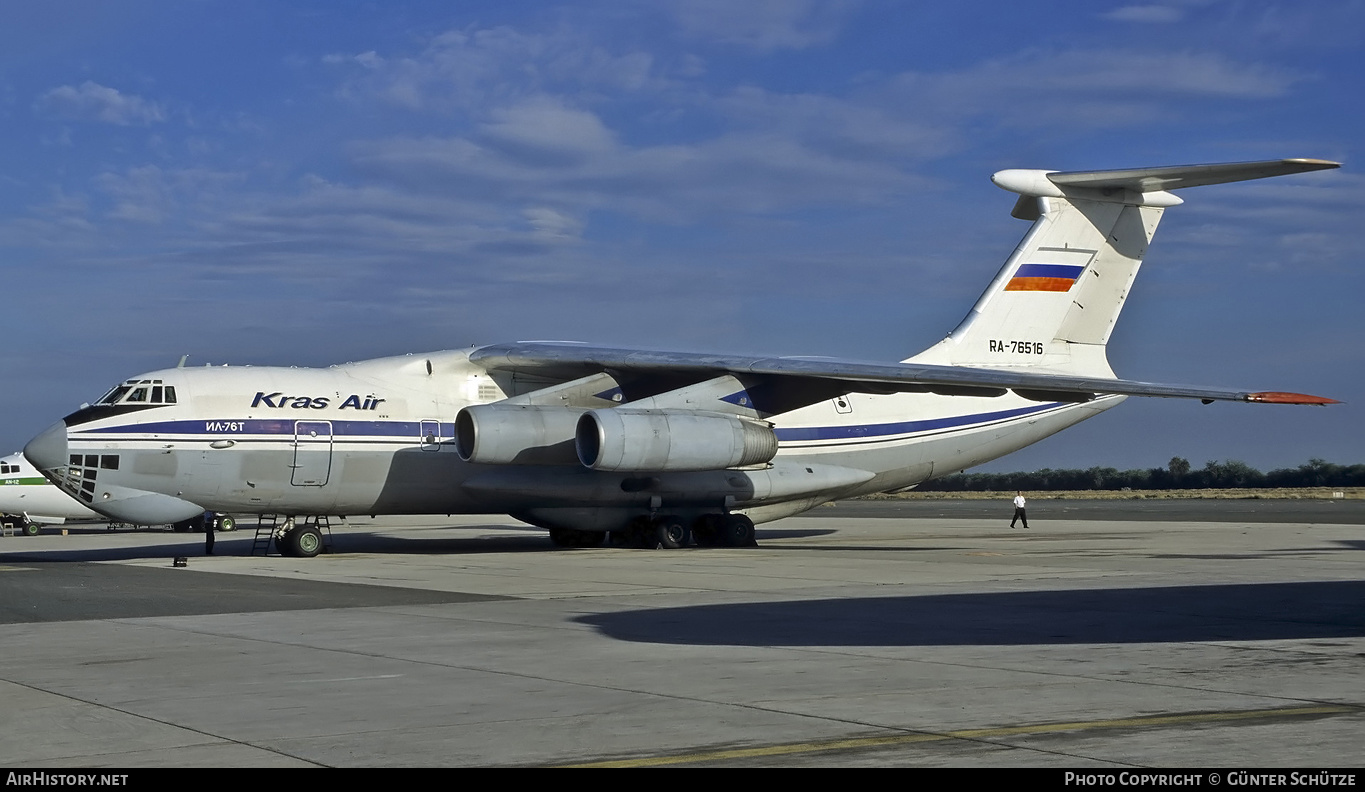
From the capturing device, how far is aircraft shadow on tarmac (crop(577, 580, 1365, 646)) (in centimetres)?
1002

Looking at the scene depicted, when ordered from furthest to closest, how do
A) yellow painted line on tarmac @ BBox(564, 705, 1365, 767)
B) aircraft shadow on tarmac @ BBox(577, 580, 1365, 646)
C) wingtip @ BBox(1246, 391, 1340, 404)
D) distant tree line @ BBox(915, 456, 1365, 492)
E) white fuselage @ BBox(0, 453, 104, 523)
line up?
distant tree line @ BBox(915, 456, 1365, 492) < white fuselage @ BBox(0, 453, 104, 523) < wingtip @ BBox(1246, 391, 1340, 404) < aircraft shadow on tarmac @ BBox(577, 580, 1365, 646) < yellow painted line on tarmac @ BBox(564, 705, 1365, 767)

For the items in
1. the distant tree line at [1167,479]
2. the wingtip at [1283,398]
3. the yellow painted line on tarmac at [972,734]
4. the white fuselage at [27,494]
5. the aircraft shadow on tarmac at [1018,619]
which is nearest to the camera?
the yellow painted line on tarmac at [972,734]

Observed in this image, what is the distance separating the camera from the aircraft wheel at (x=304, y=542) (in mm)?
22078

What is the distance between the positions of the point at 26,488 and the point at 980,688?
3448cm

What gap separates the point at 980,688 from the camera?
769 centimetres

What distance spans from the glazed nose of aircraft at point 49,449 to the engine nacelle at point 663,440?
7.48m

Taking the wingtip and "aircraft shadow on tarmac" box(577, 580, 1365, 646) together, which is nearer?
"aircraft shadow on tarmac" box(577, 580, 1365, 646)

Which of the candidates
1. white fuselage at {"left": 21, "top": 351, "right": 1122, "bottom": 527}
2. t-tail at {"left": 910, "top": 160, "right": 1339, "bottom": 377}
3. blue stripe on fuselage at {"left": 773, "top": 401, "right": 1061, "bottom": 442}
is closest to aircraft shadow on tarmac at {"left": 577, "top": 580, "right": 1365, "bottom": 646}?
white fuselage at {"left": 21, "top": 351, "right": 1122, "bottom": 527}

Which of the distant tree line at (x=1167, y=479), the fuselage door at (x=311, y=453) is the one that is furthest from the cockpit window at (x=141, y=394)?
the distant tree line at (x=1167, y=479)

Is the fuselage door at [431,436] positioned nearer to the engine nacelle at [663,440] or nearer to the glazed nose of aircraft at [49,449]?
the engine nacelle at [663,440]

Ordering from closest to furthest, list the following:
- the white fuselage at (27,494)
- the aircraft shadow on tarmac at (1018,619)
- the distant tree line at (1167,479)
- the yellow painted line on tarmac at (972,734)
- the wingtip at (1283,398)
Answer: the yellow painted line on tarmac at (972,734) < the aircraft shadow on tarmac at (1018,619) < the wingtip at (1283,398) < the white fuselage at (27,494) < the distant tree line at (1167,479)

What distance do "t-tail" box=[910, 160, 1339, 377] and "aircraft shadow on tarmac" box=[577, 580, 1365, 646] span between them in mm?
12460

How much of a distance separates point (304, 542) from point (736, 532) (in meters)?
7.22

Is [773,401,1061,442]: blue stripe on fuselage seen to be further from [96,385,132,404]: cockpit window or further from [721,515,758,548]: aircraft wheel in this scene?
[96,385,132,404]: cockpit window
